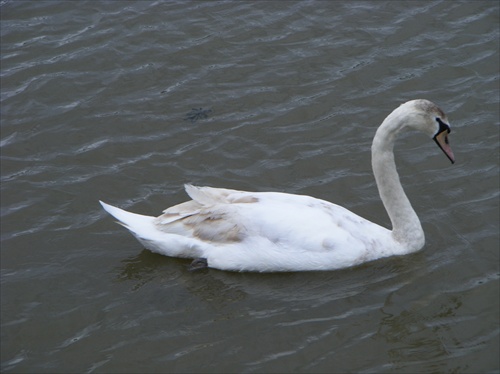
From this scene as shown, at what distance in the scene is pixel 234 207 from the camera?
28.3 ft

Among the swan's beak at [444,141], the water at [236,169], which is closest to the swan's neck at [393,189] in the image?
the water at [236,169]

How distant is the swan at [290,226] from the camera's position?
27.6 feet

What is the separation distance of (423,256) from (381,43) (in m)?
4.00

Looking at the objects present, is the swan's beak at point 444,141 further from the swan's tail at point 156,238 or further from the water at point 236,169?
the swan's tail at point 156,238

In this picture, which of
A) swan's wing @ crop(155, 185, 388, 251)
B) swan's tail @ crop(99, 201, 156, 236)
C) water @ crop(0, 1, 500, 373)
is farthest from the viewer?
swan's tail @ crop(99, 201, 156, 236)

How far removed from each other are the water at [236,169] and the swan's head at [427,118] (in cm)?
98

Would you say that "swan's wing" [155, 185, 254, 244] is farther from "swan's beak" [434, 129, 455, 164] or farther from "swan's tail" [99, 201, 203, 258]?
"swan's beak" [434, 129, 455, 164]

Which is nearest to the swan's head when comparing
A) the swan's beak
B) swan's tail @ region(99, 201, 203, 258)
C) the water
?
the swan's beak

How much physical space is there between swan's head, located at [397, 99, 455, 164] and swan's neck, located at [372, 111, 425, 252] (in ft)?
0.35

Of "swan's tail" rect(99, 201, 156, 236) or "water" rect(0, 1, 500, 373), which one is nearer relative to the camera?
"water" rect(0, 1, 500, 373)

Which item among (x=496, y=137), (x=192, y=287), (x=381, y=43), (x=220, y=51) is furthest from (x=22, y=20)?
(x=496, y=137)

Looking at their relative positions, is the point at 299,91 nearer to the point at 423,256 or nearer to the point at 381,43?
the point at 381,43

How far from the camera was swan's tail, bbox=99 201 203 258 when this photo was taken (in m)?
8.65

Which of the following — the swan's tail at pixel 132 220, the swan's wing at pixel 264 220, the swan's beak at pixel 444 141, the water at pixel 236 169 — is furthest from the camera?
the swan's tail at pixel 132 220
